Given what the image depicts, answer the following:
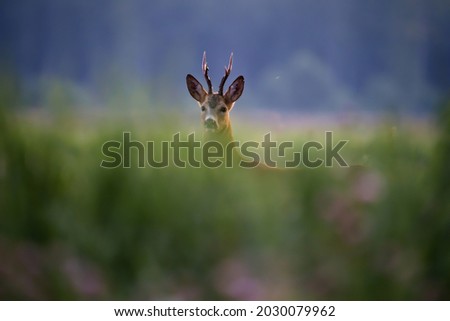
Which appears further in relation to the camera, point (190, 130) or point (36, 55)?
point (36, 55)

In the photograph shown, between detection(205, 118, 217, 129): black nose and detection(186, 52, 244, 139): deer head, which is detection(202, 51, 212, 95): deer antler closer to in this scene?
detection(186, 52, 244, 139): deer head

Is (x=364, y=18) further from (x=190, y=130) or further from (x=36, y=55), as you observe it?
(x=36, y=55)

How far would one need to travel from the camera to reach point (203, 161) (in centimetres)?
177

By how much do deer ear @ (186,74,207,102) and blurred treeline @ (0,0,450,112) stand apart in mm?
121

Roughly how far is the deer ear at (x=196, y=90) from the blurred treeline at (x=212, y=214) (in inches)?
47.2

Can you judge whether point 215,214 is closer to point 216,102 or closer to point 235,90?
point 235,90

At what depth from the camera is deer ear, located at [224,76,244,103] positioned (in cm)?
321

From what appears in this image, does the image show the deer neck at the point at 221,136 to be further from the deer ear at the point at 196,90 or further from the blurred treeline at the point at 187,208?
the deer ear at the point at 196,90

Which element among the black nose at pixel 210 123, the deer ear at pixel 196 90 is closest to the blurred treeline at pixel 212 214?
the black nose at pixel 210 123

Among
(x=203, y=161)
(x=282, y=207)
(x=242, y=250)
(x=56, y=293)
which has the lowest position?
(x=56, y=293)

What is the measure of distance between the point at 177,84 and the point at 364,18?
135 cm

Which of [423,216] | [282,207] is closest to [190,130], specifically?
[282,207]

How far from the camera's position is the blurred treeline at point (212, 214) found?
1716 mm

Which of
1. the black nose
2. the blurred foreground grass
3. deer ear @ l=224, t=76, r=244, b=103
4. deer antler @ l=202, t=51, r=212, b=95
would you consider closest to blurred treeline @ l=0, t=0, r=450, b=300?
the blurred foreground grass
